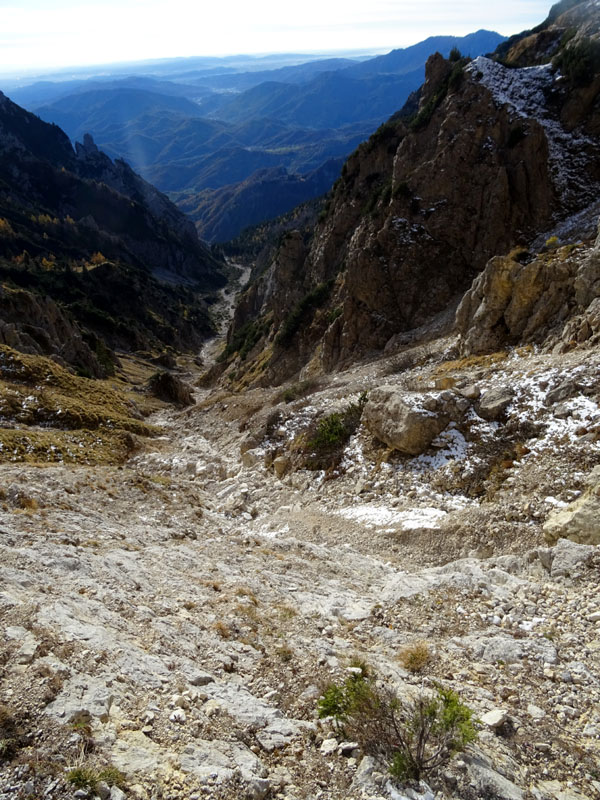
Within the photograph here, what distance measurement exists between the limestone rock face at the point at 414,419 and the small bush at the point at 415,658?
24.0ft

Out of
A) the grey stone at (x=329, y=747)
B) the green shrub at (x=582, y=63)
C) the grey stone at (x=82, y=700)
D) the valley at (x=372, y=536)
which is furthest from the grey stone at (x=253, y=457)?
the green shrub at (x=582, y=63)

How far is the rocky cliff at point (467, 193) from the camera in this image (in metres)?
30.3

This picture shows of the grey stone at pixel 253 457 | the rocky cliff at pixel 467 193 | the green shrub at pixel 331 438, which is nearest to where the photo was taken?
the green shrub at pixel 331 438

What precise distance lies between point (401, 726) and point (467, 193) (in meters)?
34.6

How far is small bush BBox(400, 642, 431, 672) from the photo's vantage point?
263 inches

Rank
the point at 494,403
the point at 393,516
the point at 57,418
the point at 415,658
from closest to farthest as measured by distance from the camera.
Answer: the point at 415,658
the point at 393,516
the point at 494,403
the point at 57,418

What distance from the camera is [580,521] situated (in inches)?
346

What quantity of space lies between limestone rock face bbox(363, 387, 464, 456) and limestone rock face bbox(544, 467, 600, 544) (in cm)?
461

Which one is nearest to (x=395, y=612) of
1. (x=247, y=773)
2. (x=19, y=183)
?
(x=247, y=773)

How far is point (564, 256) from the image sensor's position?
18641mm

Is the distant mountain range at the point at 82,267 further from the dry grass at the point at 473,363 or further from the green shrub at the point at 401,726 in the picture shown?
the green shrub at the point at 401,726

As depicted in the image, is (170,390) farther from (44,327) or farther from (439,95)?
(439,95)

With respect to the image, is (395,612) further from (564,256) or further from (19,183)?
(19,183)

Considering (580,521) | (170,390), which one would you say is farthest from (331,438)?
(170,390)
